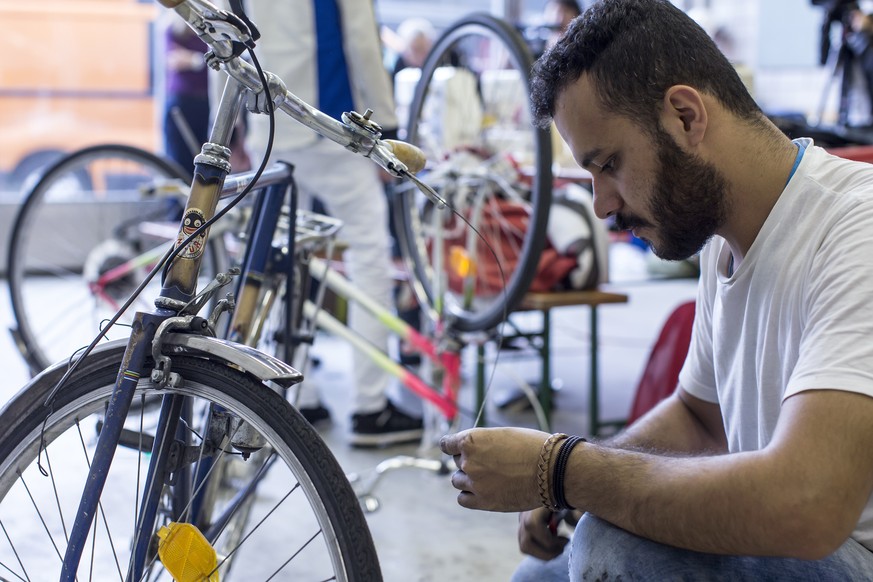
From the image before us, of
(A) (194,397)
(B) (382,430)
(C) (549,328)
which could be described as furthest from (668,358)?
(A) (194,397)

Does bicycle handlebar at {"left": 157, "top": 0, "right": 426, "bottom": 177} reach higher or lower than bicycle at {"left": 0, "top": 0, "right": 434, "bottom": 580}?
higher

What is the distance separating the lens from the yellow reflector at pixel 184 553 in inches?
36.3

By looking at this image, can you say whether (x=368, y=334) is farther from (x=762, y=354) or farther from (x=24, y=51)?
(x=24, y=51)

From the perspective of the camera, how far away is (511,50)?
2.04 metres

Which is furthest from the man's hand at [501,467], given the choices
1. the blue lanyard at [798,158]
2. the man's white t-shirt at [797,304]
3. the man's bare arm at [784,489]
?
the blue lanyard at [798,158]

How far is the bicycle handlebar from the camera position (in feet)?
2.91

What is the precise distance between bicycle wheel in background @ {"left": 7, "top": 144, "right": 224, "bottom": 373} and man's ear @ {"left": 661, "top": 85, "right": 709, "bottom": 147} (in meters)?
0.65

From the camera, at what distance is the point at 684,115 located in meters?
0.93

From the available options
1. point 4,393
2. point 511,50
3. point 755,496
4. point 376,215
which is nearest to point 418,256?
point 376,215

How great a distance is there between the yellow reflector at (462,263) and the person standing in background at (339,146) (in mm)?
177

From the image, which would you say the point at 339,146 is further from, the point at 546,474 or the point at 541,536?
the point at 546,474

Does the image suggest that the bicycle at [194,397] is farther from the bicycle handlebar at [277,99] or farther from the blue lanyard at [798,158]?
the blue lanyard at [798,158]

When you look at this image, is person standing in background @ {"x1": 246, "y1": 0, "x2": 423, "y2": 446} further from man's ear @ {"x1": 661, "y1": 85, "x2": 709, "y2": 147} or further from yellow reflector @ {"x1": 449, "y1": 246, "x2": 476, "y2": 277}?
man's ear @ {"x1": 661, "y1": 85, "x2": 709, "y2": 147}

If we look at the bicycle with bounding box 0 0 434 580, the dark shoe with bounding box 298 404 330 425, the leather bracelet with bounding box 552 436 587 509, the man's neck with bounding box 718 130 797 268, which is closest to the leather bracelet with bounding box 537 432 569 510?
the leather bracelet with bounding box 552 436 587 509
